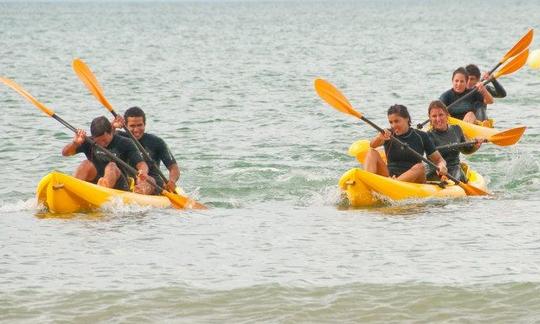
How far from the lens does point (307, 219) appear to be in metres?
11.4

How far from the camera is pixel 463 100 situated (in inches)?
626

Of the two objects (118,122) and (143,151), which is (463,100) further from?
(118,122)

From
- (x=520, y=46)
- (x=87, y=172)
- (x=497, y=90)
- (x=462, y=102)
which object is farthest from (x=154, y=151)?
(x=520, y=46)

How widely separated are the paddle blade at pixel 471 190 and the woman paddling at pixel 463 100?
322 cm

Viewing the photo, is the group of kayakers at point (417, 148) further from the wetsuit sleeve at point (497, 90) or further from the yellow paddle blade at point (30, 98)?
the yellow paddle blade at point (30, 98)

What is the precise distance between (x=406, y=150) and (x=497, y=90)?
195 inches

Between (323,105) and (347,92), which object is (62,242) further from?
(347,92)

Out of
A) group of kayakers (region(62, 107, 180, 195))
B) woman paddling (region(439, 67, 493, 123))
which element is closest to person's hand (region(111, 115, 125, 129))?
group of kayakers (region(62, 107, 180, 195))

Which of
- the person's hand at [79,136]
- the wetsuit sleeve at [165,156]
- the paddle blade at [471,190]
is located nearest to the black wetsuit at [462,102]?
the paddle blade at [471,190]

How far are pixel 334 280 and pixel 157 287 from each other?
1.39 meters

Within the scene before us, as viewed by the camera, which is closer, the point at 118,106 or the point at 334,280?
the point at 334,280

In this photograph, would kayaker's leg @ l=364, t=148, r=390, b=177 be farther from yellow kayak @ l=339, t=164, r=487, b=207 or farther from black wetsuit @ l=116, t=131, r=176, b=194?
black wetsuit @ l=116, t=131, r=176, b=194

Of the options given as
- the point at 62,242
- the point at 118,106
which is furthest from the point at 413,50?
the point at 62,242

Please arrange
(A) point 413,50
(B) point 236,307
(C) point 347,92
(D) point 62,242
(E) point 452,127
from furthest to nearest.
Result: (A) point 413,50
(C) point 347,92
(E) point 452,127
(D) point 62,242
(B) point 236,307
